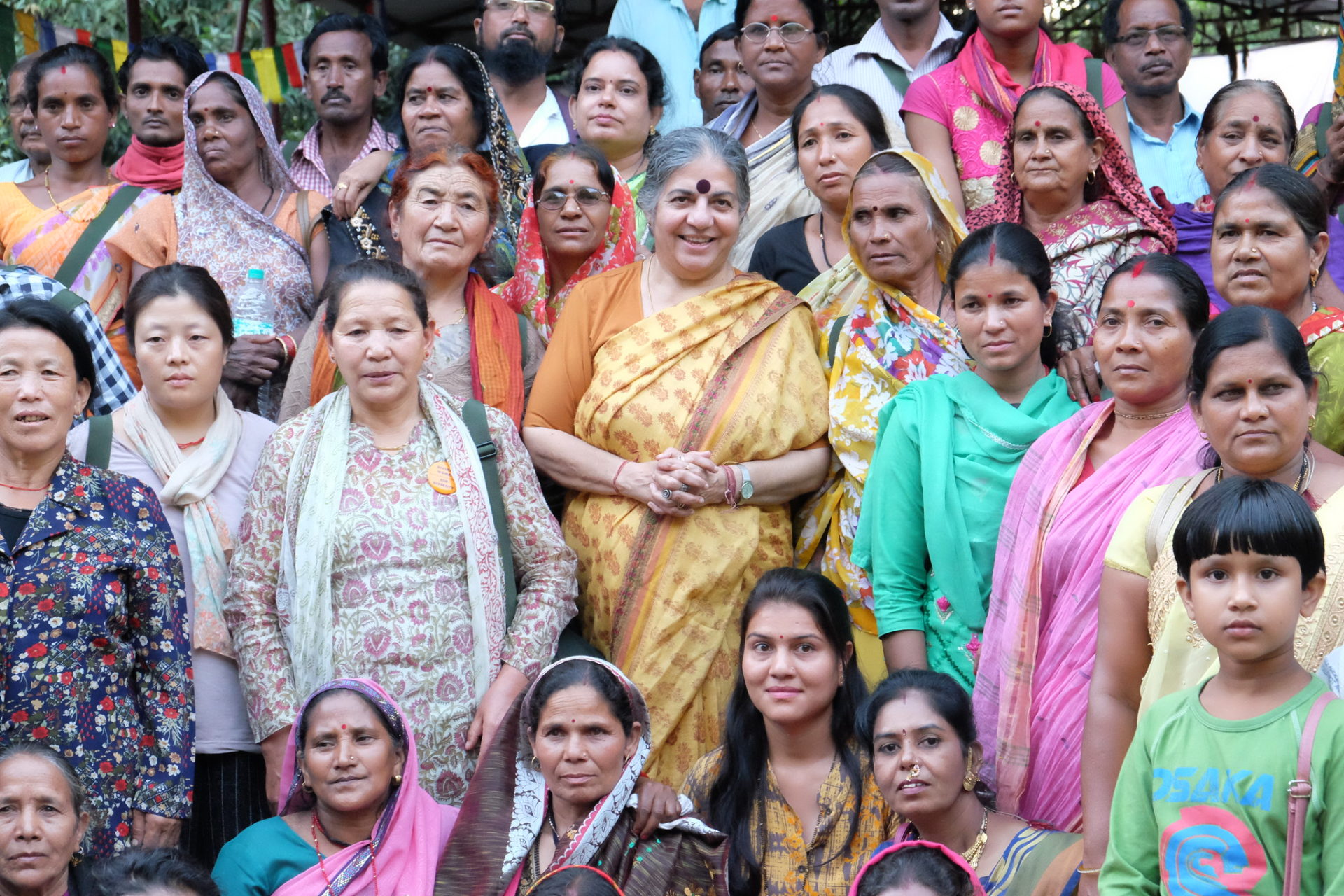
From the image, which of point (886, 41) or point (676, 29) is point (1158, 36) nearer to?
point (886, 41)

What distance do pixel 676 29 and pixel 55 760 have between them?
448cm

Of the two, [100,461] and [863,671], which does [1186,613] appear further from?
[100,461]

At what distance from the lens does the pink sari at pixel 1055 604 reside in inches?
137

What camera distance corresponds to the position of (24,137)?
6.27 meters

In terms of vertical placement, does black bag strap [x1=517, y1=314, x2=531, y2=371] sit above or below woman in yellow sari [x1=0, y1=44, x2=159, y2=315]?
below

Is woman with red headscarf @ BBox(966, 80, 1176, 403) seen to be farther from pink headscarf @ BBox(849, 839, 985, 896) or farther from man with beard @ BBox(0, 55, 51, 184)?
man with beard @ BBox(0, 55, 51, 184)

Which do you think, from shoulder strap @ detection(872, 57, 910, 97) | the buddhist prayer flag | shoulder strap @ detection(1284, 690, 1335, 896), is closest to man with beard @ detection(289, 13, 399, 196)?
the buddhist prayer flag

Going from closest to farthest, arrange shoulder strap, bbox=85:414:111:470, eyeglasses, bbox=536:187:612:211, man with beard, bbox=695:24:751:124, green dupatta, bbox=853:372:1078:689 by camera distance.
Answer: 1. green dupatta, bbox=853:372:1078:689
2. shoulder strap, bbox=85:414:111:470
3. eyeglasses, bbox=536:187:612:211
4. man with beard, bbox=695:24:751:124

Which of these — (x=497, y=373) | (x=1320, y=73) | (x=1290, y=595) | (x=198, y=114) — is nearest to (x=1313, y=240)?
(x=1290, y=595)

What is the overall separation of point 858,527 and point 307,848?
1602 mm

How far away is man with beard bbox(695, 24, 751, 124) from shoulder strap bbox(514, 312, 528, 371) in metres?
1.87

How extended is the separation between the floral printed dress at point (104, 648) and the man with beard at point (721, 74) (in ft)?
10.8

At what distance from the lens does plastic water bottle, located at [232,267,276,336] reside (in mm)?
4906

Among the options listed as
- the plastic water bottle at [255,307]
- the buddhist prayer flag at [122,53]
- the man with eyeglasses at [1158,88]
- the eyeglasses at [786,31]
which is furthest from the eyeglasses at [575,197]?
the buddhist prayer flag at [122,53]
